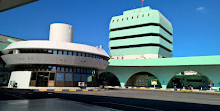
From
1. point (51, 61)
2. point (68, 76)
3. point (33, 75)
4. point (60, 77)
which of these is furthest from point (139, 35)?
point (33, 75)

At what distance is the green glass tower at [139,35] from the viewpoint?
61375 millimetres

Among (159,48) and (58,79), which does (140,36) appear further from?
(58,79)

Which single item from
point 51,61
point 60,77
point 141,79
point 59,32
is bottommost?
point 141,79

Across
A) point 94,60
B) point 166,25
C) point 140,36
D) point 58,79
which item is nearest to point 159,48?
point 140,36

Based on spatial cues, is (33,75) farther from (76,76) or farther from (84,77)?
(84,77)

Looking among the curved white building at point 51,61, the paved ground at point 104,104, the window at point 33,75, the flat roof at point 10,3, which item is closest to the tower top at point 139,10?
the curved white building at point 51,61

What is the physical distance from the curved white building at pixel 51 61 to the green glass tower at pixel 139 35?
28.7 m

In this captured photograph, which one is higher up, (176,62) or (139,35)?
(139,35)

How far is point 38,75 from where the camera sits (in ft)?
104

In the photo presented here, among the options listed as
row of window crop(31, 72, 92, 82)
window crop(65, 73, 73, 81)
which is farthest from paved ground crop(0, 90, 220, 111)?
window crop(65, 73, 73, 81)

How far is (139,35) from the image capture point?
2564 inches

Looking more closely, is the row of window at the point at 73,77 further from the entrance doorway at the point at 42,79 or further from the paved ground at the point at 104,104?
the paved ground at the point at 104,104

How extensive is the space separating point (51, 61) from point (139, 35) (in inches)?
1607

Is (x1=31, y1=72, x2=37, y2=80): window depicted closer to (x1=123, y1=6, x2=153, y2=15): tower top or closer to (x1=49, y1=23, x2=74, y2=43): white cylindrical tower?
(x1=49, y1=23, x2=74, y2=43): white cylindrical tower
